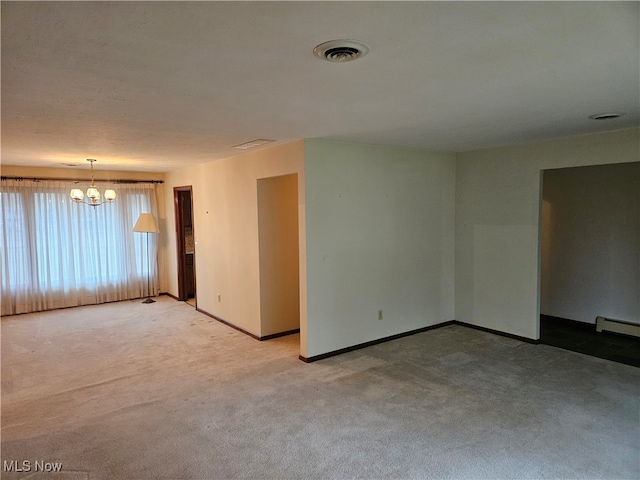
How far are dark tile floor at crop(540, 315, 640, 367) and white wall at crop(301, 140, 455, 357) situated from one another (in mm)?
1324

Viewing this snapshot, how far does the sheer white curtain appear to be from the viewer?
6.35m

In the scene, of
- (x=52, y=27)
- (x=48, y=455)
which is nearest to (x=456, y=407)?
(x=48, y=455)

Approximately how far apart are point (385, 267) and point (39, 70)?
385 centimetres

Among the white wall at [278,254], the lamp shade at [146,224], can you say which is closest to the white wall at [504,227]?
the white wall at [278,254]

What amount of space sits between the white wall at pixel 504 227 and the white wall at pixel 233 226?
2.52m

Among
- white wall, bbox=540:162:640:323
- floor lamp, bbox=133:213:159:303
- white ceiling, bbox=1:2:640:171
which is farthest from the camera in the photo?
floor lamp, bbox=133:213:159:303

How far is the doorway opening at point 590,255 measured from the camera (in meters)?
5.08

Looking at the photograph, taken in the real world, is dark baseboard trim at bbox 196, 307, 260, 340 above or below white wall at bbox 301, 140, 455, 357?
below

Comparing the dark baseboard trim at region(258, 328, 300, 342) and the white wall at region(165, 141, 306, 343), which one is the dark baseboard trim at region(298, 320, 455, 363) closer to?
the white wall at region(165, 141, 306, 343)

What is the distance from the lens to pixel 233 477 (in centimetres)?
246

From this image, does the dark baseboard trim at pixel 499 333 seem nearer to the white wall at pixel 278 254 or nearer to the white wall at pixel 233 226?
the white wall at pixel 278 254

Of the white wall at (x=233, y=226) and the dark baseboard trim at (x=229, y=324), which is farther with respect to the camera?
the dark baseboard trim at (x=229, y=324)

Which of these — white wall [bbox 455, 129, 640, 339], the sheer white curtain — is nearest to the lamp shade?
the sheer white curtain

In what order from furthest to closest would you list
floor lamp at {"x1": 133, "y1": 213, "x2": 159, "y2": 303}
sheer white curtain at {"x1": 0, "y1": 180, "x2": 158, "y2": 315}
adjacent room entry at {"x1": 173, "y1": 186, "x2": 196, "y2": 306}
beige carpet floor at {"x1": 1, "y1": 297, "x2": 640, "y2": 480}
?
adjacent room entry at {"x1": 173, "y1": 186, "x2": 196, "y2": 306} → floor lamp at {"x1": 133, "y1": 213, "x2": 159, "y2": 303} → sheer white curtain at {"x1": 0, "y1": 180, "x2": 158, "y2": 315} → beige carpet floor at {"x1": 1, "y1": 297, "x2": 640, "y2": 480}
